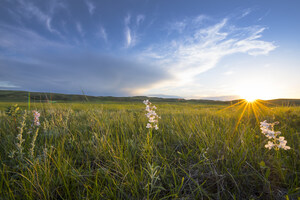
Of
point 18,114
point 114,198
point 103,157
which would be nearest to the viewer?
point 114,198

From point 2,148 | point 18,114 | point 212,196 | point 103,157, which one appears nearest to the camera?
point 212,196

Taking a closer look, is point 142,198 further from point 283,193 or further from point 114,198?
point 283,193

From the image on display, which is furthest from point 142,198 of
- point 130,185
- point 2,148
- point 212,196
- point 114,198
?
point 2,148

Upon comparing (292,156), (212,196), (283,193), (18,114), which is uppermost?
(18,114)

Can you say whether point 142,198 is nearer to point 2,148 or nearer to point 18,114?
point 2,148

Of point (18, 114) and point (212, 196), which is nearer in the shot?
point (212, 196)

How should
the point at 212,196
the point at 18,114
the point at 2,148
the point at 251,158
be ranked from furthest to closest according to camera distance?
the point at 18,114, the point at 2,148, the point at 251,158, the point at 212,196

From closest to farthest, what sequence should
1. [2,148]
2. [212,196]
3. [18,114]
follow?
[212,196] → [2,148] → [18,114]

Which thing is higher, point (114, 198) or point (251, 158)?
point (251, 158)

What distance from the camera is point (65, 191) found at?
1.65 m

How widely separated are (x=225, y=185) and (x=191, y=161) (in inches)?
21.9

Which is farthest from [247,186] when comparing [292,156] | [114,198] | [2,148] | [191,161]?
[2,148]

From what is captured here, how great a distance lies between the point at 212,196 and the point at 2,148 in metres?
3.75

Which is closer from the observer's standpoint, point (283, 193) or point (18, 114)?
point (283, 193)
